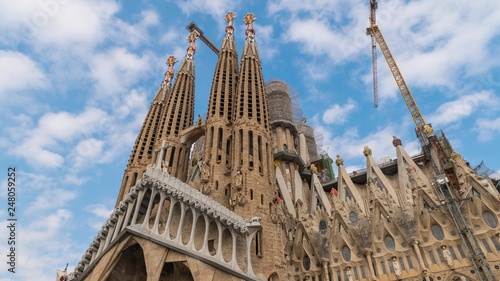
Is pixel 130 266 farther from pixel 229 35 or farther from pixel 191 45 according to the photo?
pixel 191 45

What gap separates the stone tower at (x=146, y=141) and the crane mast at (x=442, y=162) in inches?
897

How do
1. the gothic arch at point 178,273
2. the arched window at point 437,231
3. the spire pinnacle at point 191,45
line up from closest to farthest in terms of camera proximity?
the gothic arch at point 178,273
the arched window at point 437,231
the spire pinnacle at point 191,45

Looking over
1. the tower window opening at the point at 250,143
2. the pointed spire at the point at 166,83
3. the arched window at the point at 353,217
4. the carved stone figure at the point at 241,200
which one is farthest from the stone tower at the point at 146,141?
the arched window at the point at 353,217

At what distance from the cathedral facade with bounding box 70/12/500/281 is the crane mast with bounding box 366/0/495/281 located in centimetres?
11

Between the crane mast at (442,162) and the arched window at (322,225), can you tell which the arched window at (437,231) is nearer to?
the crane mast at (442,162)

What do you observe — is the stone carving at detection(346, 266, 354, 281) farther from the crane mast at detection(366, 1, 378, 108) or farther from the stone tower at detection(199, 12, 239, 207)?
the crane mast at detection(366, 1, 378, 108)

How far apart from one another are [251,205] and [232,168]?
3.57 metres

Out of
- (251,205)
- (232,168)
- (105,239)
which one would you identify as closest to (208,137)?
Answer: (232,168)

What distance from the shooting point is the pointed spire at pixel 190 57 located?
4148 centimetres

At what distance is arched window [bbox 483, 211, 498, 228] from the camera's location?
20.6 m

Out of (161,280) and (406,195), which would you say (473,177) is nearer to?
(406,195)

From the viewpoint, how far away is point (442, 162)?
29.2m

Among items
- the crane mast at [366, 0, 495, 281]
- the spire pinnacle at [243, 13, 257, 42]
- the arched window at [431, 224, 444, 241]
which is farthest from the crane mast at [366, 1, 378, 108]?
the arched window at [431, 224, 444, 241]

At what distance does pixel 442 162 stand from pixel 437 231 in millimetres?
9011
